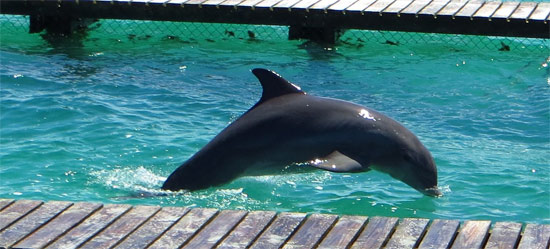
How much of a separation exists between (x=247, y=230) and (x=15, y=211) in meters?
1.61

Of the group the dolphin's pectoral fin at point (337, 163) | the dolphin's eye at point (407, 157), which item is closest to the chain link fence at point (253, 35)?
the dolphin's eye at point (407, 157)

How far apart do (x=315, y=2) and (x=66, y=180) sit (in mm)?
6127

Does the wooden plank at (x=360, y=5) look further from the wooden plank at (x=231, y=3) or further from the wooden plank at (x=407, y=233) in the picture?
the wooden plank at (x=407, y=233)

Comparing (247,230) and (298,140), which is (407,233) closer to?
(247,230)

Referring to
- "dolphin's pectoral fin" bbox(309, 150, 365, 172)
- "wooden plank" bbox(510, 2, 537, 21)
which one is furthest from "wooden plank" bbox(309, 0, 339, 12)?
"dolphin's pectoral fin" bbox(309, 150, 365, 172)

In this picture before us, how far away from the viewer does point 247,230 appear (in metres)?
6.33

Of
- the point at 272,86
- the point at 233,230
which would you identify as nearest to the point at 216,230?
the point at 233,230

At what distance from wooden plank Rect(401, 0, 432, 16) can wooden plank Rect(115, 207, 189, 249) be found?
7334 mm

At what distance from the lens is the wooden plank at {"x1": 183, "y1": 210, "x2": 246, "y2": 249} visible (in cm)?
611

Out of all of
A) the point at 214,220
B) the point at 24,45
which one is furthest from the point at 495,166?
the point at 24,45

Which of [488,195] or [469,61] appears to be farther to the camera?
[469,61]

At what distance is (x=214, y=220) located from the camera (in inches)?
256

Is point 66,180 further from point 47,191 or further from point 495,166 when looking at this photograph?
point 495,166

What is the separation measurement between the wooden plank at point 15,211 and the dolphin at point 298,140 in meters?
1.44
